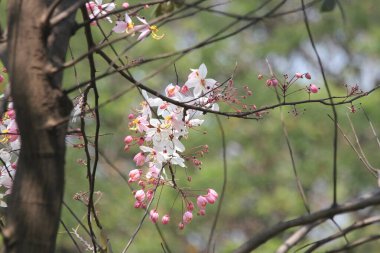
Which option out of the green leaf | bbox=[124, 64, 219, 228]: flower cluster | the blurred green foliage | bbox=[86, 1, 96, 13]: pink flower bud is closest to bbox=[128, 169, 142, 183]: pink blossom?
bbox=[124, 64, 219, 228]: flower cluster

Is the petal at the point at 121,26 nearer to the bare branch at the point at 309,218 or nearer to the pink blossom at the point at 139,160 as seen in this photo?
the pink blossom at the point at 139,160

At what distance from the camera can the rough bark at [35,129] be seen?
0.93m

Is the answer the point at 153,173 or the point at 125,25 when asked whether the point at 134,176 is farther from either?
the point at 125,25

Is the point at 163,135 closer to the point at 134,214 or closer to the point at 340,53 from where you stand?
the point at 134,214

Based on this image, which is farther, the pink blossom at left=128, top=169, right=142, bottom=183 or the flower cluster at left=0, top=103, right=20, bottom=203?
the pink blossom at left=128, top=169, right=142, bottom=183

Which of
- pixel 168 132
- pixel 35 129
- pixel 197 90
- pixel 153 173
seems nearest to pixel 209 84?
pixel 197 90

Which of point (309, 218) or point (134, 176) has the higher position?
point (134, 176)

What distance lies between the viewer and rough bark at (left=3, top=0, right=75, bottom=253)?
93 cm

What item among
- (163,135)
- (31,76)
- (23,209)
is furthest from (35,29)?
(163,135)

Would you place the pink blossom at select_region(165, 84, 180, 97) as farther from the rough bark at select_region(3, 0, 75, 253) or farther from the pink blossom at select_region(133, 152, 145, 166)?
the rough bark at select_region(3, 0, 75, 253)

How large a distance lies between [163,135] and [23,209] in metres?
0.85

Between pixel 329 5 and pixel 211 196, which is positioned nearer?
pixel 329 5

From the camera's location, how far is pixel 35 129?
0.95m

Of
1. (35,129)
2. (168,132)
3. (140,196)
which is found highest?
(168,132)
